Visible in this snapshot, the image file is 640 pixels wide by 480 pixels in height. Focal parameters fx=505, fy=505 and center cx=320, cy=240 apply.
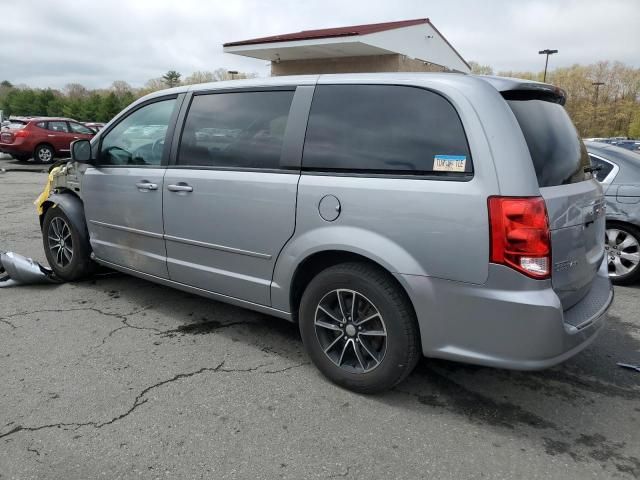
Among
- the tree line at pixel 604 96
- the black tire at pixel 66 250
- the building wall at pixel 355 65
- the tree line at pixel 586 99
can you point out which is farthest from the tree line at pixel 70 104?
the tree line at pixel 604 96

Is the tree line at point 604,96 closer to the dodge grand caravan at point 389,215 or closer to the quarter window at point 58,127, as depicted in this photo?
the quarter window at point 58,127

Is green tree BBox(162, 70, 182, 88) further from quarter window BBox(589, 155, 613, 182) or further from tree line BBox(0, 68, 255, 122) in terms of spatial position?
quarter window BBox(589, 155, 613, 182)

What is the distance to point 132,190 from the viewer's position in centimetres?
401

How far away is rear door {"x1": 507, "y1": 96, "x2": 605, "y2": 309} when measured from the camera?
2516mm

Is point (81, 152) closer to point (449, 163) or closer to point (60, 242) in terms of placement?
point (60, 242)

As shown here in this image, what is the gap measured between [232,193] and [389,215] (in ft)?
3.79

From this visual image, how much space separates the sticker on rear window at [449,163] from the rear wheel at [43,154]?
19.6 m

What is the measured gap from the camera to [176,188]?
11.9ft

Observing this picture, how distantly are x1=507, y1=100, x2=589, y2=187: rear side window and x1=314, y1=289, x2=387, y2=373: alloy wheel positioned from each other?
114 cm

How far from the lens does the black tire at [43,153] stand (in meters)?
18.7

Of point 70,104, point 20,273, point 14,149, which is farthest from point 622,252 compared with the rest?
point 70,104

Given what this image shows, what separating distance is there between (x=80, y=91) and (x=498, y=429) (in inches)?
3578

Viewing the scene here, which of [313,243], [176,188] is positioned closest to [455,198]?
[313,243]

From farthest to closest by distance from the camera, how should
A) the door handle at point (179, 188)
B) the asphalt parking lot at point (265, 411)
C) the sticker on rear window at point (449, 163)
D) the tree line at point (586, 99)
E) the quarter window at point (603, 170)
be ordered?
the tree line at point (586, 99), the quarter window at point (603, 170), the door handle at point (179, 188), the sticker on rear window at point (449, 163), the asphalt parking lot at point (265, 411)
